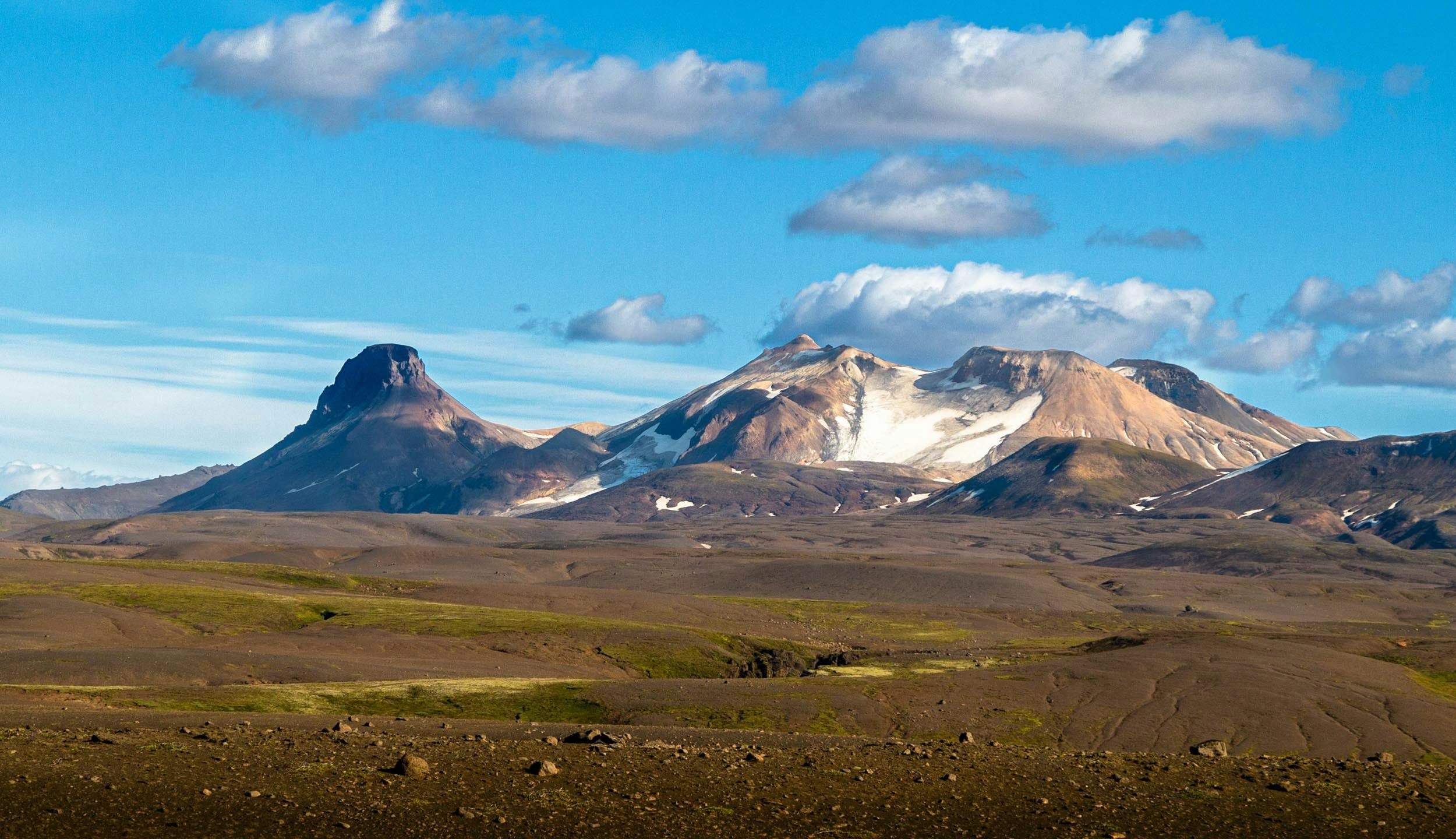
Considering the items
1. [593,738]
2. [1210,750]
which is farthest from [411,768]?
[1210,750]

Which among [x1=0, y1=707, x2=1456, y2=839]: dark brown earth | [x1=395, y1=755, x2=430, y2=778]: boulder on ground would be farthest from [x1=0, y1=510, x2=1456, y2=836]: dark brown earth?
[x1=395, y1=755, x2=430, y2=778]: boulder on ground

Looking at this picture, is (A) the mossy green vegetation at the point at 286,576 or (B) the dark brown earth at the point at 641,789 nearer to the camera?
(B) the dark brown earth at the point at 641,789

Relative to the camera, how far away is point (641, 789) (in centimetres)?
3381

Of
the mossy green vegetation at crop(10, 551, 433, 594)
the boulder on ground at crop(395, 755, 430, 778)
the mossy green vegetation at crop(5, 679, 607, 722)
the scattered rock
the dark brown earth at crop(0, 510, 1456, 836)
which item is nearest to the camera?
the dark brown earth at crop(0, 510, 1456, 836)

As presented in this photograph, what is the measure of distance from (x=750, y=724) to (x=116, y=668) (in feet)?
117

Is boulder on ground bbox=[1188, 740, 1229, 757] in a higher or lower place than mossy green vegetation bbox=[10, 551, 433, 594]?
higher

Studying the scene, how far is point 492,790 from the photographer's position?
32.9 metres

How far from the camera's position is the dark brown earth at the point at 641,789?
30.4m

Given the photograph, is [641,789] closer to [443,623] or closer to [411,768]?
[411,768]

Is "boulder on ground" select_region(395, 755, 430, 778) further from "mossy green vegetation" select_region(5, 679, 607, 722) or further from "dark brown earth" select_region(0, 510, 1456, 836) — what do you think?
"mossy green vegetation" select_region(5, 679, 607, 722)

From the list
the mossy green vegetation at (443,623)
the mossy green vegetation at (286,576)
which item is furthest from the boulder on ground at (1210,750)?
the mossy green vegetation at (286,576)

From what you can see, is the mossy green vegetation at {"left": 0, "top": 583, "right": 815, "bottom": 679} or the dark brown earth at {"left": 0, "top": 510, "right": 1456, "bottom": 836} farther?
the mossy green vegetation at {"left": 0, "top": 583, "right": 815, "bottom": 679}

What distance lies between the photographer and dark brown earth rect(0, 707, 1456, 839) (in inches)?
1196

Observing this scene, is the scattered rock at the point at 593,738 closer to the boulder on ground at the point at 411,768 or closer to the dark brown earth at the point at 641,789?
the dark brown earth at the point at 641,789
